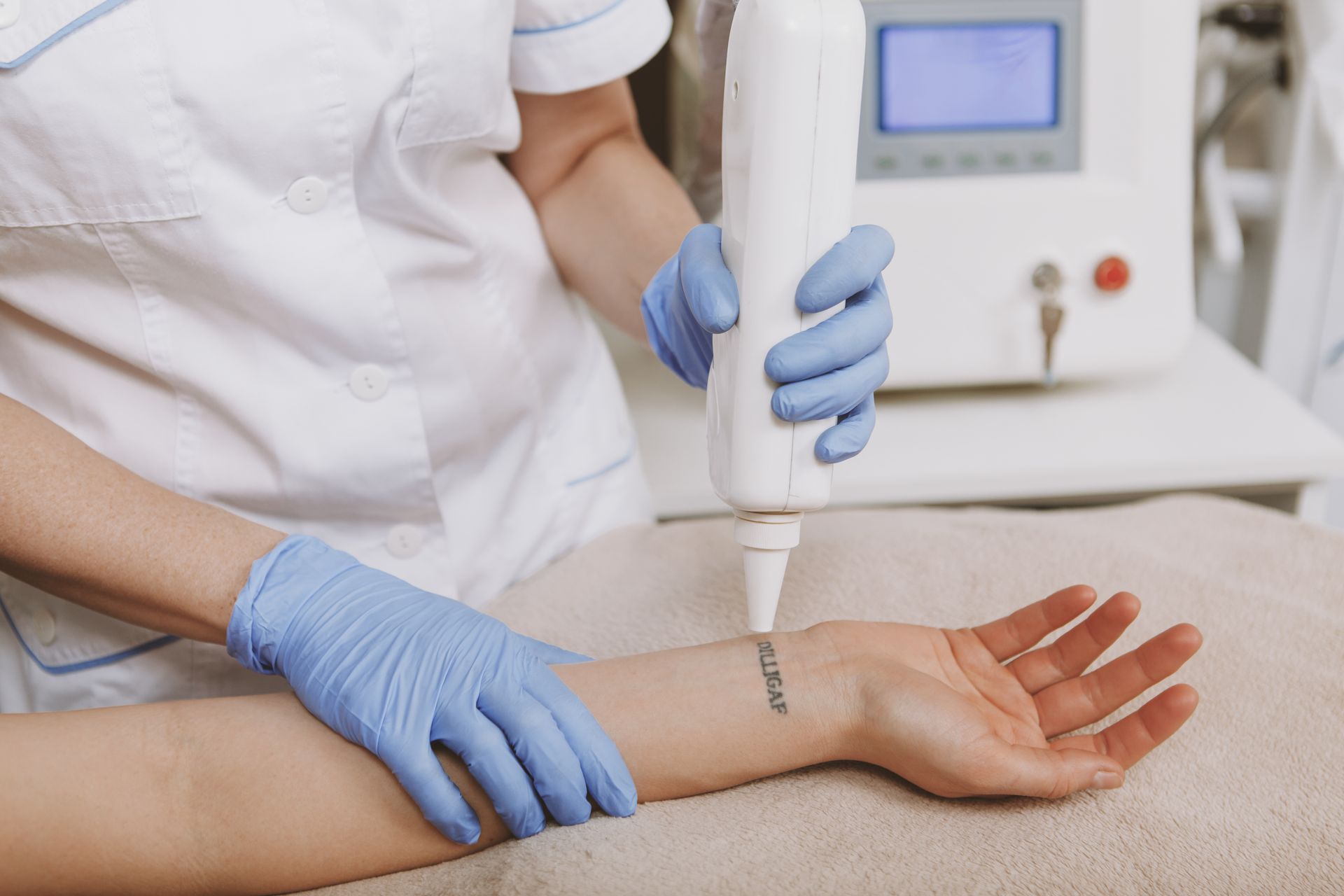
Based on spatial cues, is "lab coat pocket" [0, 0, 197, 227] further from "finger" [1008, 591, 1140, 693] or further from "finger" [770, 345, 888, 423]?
"finger" [1008, 591, 1140, 693]

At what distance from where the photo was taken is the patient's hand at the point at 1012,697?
29.4 inches

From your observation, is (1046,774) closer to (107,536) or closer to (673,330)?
(673,330)

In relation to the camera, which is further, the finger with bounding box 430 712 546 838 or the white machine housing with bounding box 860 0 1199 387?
the white machine housing with bounding box 860 0 1199 387

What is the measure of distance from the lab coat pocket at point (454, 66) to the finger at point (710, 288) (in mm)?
291

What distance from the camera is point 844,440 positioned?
0.74 metres

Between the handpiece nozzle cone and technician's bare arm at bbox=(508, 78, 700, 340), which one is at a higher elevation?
technician's bare arm at bbox=(508, 78, 700, 340)

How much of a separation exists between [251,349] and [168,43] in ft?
0.80

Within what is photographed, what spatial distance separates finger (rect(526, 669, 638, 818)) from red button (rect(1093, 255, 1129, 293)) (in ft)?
2.98

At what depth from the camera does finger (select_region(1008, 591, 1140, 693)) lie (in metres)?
0.83

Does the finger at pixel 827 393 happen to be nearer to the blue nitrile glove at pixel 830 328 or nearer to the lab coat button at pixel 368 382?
the blue nitrile glove at pixel 830 328

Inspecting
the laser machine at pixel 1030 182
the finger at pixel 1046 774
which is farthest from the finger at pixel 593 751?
the laser machine at pixel 1030 182

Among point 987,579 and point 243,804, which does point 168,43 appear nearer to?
point 243,804

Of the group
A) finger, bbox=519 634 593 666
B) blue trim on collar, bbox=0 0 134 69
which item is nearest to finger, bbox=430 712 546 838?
finger, bbox=519 634 593 666

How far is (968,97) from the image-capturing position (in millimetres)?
1361
